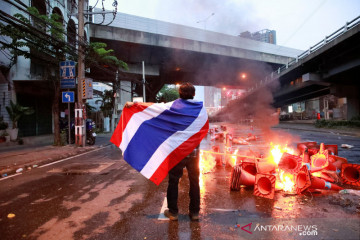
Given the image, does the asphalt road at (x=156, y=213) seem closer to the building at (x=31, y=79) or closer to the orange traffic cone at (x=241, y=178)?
the orange traffic cone at (x=241, y=178)

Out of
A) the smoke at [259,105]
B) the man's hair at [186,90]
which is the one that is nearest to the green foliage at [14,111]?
the man's hair at [186,90]

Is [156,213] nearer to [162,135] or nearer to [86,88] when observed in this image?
[162,135]

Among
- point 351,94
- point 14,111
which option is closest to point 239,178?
point 14,111

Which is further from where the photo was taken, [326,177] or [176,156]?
[326,177]

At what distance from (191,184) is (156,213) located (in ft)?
2.26

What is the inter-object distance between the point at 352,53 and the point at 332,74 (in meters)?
2.76

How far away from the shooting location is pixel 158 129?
3084mm

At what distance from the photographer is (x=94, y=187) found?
14.2 ft

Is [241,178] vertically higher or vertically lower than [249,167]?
lower

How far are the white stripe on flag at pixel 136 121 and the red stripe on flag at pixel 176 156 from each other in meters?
0.61

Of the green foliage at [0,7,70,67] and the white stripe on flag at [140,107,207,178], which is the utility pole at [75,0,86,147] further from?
the white stripe on flag at [140,107,207,178]

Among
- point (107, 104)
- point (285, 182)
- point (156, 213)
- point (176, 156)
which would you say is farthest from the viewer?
point (107, 104)

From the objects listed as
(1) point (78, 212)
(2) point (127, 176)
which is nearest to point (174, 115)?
(1) point (78, 212)

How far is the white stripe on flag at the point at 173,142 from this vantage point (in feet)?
9.61
